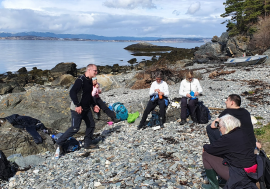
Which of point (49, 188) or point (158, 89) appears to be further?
point (158, 89)

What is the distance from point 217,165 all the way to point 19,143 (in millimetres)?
5840

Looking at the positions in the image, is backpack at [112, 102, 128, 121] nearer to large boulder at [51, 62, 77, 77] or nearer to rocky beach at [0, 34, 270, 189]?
rocky beach at [0, 34, 270, 189]

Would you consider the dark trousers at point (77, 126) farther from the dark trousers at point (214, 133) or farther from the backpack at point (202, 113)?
the backpack at point (202, 113)

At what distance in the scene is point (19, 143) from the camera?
693 cm

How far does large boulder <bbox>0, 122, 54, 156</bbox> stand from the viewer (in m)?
6.81

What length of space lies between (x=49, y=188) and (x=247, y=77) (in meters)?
16.6

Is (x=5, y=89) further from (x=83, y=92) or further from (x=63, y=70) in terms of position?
(x=83, y=92)

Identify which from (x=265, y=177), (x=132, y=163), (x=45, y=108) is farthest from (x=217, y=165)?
(x=45, y=108)

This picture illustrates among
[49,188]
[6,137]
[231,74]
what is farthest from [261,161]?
[231,74]

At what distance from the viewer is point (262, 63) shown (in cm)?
2277

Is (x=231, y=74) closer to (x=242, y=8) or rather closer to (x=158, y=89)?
(x=158, y=89)

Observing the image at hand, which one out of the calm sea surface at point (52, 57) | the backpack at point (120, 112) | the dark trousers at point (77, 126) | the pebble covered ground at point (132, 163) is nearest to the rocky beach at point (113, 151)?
the pebble covered ground at point (132, 163)

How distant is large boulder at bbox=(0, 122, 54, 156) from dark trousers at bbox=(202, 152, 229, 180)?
17.0 feet

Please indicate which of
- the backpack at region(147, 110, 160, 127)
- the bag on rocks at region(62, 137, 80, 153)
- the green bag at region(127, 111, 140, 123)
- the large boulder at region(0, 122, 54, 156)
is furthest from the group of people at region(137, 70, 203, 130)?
the large boulder at region(0, 122, 54, 156)
